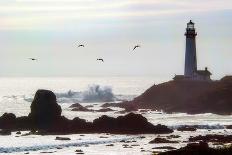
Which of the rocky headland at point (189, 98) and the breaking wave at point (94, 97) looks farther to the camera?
the breaking wave at point (94, 97)

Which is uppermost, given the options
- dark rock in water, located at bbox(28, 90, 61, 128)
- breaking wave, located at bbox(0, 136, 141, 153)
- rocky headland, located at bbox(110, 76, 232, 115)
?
rocky headland, located at bbox(110, 76, 232, 115)

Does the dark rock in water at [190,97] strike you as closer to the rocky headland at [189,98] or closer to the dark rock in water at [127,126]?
the rocky headland at [189,98]

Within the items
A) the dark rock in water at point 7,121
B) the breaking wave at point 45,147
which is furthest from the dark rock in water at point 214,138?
the dark rock in water at point 7,121

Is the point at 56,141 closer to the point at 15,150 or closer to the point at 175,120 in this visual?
the point at 15,150

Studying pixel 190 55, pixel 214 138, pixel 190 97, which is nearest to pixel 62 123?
pixel 214 138

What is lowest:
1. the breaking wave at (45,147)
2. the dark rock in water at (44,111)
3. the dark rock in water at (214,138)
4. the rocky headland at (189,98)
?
the breaking wave at (45,147)

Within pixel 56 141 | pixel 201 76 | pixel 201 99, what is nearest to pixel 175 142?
pixel 56 141

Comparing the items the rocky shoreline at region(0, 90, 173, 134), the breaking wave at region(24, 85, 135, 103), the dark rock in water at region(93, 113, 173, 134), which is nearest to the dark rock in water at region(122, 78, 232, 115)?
the dark rock in water at region(93, 113, 173, 134)

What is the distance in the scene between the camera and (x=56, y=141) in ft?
217

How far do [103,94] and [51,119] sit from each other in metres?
81.5

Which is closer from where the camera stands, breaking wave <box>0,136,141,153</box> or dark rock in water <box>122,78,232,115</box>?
breaking wave <box>0,136,141,153</box>

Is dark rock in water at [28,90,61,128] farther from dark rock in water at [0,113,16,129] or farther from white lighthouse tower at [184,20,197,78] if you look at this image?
white lighthouse tower at [184,20,197,78]

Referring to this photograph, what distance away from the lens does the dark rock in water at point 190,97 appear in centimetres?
10625

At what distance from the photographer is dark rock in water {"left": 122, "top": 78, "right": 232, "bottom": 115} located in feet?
349
